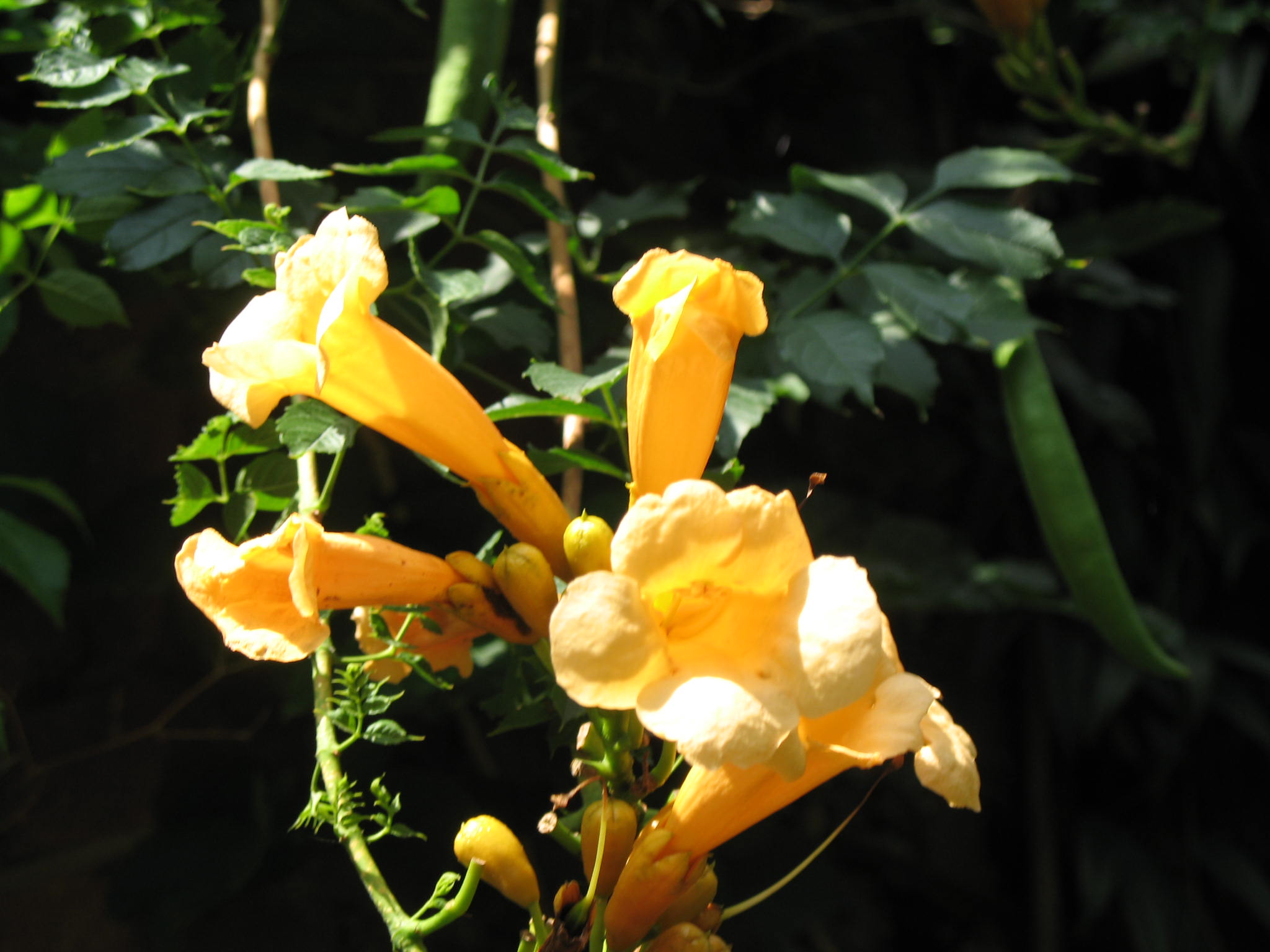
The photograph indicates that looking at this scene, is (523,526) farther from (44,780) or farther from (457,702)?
(44,780)

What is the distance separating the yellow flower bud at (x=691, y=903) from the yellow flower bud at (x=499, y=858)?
85mm

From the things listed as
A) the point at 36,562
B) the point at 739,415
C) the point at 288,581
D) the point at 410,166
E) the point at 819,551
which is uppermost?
the point at 410,166

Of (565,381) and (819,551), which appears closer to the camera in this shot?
(565,381)

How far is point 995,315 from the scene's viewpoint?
111 centimetres

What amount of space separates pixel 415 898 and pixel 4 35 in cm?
112

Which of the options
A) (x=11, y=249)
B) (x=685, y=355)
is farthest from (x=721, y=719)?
(x=11, y=249)

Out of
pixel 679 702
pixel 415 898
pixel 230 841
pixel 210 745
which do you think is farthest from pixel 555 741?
pixel 210 745

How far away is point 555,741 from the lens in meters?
0.68

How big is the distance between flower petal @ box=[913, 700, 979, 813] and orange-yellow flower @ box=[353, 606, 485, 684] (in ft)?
1.00

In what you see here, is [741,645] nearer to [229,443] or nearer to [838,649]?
[838,649]

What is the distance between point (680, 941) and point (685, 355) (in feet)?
1.22

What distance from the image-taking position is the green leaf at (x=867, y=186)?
1.12m

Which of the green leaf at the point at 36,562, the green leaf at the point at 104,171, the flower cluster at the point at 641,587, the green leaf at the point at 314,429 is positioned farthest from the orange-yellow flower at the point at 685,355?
the green leaf at the point at 36,562

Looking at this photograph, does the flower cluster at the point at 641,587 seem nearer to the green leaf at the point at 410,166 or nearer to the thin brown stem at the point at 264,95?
the green leaf at the point at 410,166
